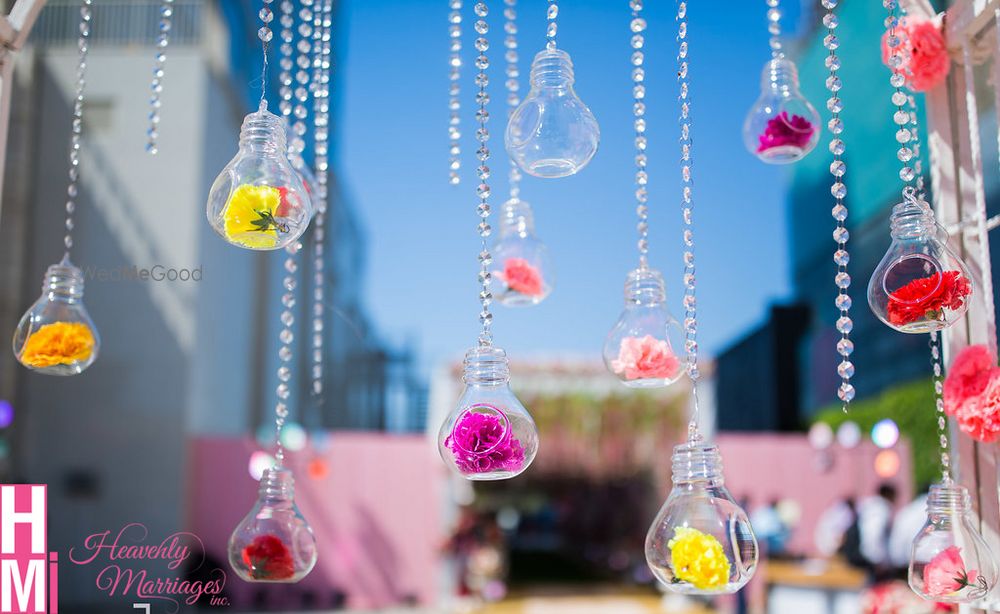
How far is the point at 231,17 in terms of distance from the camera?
1145 cm

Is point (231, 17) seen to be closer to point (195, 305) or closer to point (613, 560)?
point (195, 305)

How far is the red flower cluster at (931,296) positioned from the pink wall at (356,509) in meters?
9.57

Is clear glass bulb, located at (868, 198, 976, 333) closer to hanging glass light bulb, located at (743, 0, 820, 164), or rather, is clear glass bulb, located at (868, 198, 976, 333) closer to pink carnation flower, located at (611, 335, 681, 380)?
hanging glass light bulb, located at (743, 0, 820, 164)

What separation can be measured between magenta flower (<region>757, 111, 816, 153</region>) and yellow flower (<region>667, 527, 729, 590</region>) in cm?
108

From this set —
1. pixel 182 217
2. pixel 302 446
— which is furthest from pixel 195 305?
pixel 302 446

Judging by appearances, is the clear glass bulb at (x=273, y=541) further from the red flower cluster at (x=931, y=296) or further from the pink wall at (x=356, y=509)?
the pink wall at (x=356, y=509)

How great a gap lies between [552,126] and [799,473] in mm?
10947

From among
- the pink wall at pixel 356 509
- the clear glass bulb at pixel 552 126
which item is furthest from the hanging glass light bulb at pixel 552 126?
the pink wall at pixel 356 509

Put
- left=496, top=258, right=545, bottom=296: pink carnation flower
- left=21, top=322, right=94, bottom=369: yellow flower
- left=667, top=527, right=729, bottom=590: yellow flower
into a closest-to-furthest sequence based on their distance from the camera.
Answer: left=667, top=527, right=729, bottom=590: yellow flower, left=21, top=322, right=94, bottom=369: yellow flower, left=496, top=258, right=545, bottom=296: pink carnation flower

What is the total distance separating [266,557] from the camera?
2.04 m

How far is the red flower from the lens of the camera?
2037mm

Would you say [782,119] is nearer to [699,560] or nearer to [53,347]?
[699,560]

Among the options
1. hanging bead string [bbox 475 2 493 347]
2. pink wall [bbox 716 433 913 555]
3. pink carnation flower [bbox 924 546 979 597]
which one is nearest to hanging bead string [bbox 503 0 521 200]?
hanging bead string [bbox 475 2 493 347]

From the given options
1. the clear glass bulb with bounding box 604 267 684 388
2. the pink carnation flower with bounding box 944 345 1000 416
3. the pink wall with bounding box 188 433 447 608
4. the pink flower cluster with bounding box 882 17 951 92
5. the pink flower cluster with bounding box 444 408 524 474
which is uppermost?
the pink flower cluster with bounding box 882 17 951 92
